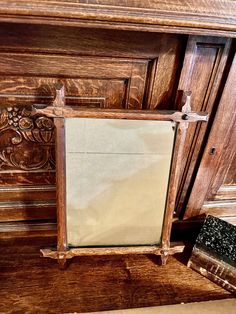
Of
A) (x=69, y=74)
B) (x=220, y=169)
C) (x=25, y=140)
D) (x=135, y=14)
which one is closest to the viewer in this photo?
(x=135, y=14)

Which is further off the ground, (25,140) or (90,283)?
(25,140)

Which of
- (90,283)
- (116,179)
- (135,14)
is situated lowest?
(90,283)

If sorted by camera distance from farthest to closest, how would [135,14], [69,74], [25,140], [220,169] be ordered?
[220,169]
[25,140]
[69,74]
[135,14]

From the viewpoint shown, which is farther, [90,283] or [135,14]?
[90,283]

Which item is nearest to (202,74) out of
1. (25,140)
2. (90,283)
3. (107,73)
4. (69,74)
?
(107,73)

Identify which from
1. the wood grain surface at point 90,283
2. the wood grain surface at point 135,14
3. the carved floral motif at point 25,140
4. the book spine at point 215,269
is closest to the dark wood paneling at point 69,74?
the carved floral motif at point 25,140

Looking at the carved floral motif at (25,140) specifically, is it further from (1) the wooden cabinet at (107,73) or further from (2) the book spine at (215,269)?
(2) the book spine at (215,269)

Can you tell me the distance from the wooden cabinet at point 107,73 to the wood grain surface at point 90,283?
0.16 m

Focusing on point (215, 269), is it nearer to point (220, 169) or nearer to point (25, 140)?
point (220, 169)

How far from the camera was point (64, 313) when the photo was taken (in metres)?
0.88

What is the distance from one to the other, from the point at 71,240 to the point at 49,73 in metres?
0.52

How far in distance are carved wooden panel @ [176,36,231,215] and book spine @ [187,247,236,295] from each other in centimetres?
35

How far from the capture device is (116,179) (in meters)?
0.92

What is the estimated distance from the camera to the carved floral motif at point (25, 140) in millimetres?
877
